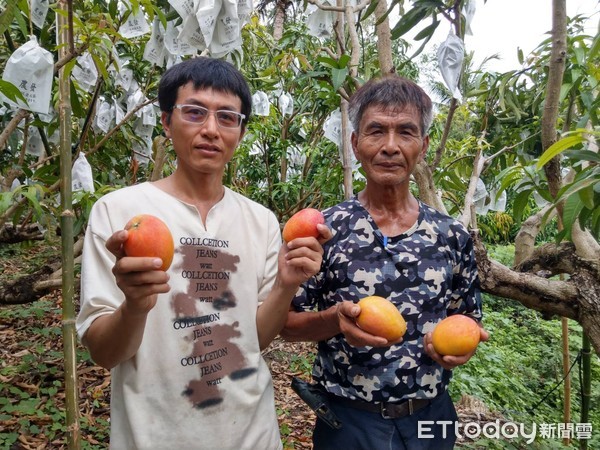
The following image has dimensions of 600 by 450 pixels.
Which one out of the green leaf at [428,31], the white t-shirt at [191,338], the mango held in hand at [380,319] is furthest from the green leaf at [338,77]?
the mango held in hand at [380,319]

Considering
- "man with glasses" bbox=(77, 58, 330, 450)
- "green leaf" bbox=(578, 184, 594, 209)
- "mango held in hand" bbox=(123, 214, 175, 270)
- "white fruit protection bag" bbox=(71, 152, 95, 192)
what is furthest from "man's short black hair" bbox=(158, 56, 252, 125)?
"white fruit protection bag" bbox=(71, 152, 95, 192)

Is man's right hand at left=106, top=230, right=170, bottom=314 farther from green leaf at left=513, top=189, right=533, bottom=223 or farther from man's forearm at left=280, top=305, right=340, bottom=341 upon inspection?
green leaf at left=513, top=189, right=533, bottom=223

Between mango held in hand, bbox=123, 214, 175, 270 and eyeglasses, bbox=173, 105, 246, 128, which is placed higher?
eyeglasses, bbox=173, 105, 246, 128

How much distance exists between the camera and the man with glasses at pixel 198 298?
3.72 feet

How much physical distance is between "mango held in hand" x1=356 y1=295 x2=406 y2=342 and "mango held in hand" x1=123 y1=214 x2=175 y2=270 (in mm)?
481

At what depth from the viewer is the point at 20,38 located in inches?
112

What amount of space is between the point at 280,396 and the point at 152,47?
2.51 metres

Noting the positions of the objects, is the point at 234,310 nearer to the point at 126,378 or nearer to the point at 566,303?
the point at 126,378

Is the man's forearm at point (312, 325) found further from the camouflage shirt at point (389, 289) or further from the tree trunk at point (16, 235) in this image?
the tree trunk at point (16, 235)

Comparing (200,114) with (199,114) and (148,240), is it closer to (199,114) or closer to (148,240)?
(199,114)

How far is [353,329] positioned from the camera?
1.20 m

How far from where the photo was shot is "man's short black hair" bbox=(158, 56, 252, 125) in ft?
4.21

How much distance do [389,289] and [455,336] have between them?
217 mm

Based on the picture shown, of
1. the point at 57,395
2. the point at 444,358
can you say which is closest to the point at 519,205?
the point at 444,358
